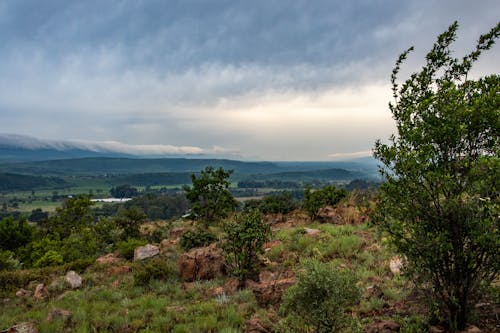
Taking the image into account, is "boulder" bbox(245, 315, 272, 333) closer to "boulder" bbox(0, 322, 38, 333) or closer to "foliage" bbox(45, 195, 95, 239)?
"boulder" bbox(0, 322, 38, 333)

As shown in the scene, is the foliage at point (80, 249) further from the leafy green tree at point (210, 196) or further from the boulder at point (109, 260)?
the leafy green tree at point (210, 196)

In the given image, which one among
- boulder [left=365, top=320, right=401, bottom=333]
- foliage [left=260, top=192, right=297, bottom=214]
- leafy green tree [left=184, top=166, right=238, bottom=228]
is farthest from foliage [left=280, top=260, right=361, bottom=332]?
foliage [left=260, top=192, right=297, bottom=214]

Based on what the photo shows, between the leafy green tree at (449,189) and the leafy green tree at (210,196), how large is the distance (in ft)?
61.1

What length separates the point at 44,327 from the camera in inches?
319

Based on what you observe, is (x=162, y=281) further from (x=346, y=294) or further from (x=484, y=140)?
(x=484, y=140)

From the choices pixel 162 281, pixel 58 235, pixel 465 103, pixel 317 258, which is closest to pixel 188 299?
pixel 162 281

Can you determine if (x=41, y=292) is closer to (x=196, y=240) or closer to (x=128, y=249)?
(x=128, y=249)

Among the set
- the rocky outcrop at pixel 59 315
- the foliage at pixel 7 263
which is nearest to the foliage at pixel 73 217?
the foliage at pixel 7 263

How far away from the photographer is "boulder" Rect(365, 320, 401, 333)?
626 cm

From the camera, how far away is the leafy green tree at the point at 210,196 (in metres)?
23.9

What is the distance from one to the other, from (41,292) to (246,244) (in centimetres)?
858

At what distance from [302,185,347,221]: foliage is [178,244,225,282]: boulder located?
10951 mm

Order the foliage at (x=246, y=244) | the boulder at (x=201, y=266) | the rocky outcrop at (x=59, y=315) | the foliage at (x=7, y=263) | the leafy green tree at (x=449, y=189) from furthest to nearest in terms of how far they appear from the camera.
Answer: the foliage at (x=7, y=263), the boulder at (x=201, y=266), the foliage at (x=246, y=244), the rocky outcrop at (x=59, y=315), the leafy green tree at (x=449, y=189)

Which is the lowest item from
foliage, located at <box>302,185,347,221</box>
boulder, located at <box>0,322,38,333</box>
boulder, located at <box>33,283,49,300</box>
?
boulder, located at <box>33,283,49,300</box>
